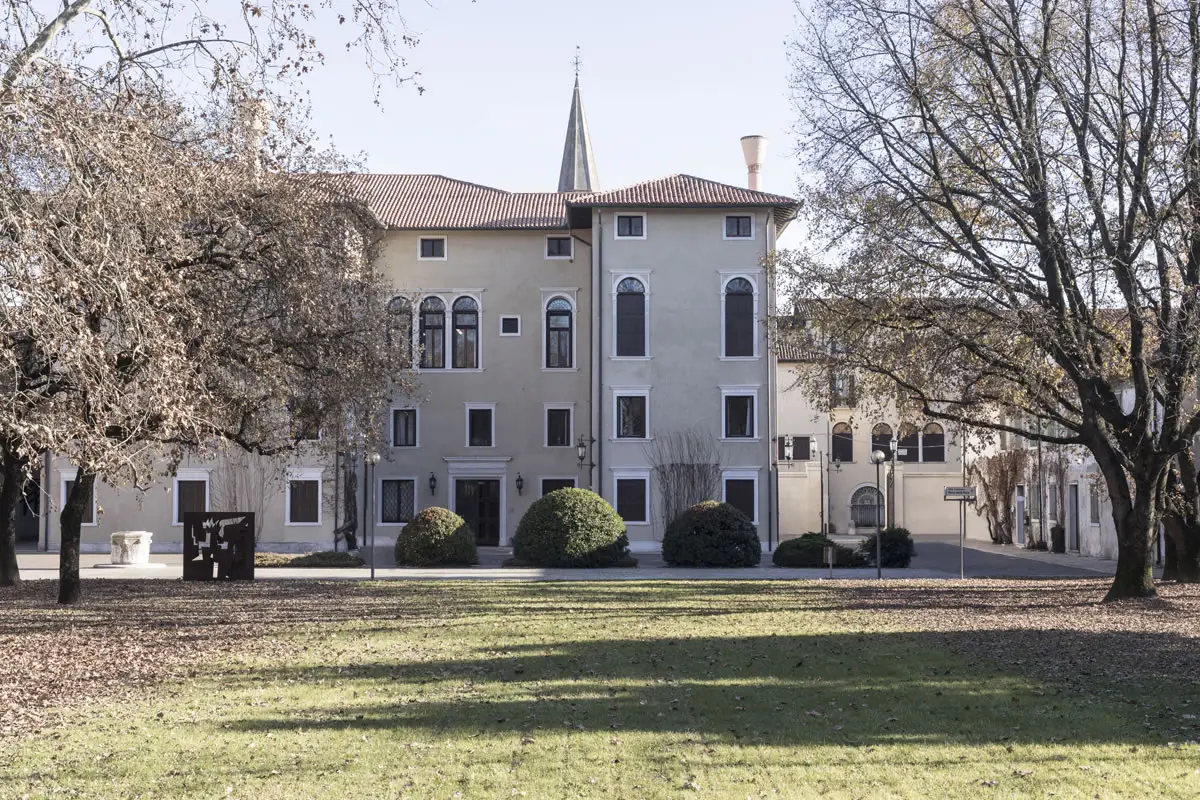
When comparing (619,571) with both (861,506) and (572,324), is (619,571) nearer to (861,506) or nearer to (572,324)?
(572,324)

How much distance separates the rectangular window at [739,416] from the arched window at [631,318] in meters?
3.58

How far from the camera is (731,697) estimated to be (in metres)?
11.5

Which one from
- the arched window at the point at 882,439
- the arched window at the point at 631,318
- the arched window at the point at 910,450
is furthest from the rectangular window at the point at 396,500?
the arched window at the point at 910,450

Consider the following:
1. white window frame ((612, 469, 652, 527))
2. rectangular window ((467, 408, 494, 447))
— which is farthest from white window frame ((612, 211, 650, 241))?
white window frame ((612, 469, 652, 527))

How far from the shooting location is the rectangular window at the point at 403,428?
158ft

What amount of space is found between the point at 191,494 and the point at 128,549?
29.2ft

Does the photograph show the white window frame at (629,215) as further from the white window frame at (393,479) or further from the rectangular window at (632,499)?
the white window frame at (393,479)

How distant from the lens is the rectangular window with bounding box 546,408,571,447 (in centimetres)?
4822

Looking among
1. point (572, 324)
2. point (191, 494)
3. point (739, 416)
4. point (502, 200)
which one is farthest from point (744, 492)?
point (191, 494)

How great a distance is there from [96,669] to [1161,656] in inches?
445

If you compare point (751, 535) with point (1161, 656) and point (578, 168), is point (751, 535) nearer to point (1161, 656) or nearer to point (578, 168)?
point (1161, 656)

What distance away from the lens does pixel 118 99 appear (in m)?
12.0

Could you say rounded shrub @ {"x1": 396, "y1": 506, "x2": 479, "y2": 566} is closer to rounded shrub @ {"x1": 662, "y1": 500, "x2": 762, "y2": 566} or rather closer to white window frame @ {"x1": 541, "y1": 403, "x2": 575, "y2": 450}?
rounded shrub @ {"x1": 662, "y1": 500, "x2": 762, "y2": 566}

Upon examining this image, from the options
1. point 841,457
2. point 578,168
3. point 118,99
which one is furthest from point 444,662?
point 578,168
